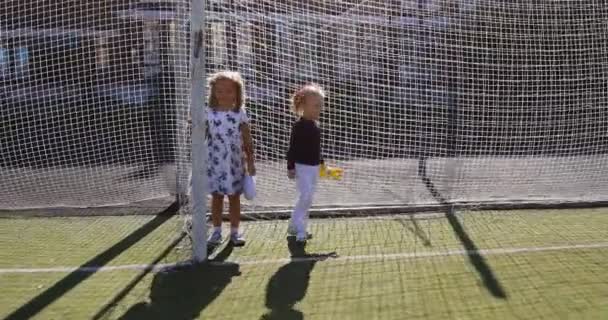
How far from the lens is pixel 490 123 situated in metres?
8.36

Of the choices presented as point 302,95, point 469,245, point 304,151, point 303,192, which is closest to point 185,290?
point 303,192

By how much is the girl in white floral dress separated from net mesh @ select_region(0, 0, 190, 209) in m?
1.44

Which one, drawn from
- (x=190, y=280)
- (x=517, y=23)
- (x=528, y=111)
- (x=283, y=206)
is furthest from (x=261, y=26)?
(x=528, y=111)

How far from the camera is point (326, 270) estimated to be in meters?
5.02

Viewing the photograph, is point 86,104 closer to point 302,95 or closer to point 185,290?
point 302,95

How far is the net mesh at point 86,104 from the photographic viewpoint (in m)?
7.40

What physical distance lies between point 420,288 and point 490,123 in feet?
14.0

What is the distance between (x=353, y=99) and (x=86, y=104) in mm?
3474

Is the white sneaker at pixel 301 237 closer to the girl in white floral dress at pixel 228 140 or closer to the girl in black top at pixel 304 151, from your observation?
the girl in black top at pixel 304 151

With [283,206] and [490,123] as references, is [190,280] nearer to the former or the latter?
[283,206]

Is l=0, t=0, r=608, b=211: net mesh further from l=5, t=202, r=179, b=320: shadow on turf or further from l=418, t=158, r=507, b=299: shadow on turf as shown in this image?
l=5, t=202, r=179, b=320: shadow on turf

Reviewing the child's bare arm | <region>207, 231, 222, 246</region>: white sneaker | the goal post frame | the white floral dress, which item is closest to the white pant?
the child's bare arm

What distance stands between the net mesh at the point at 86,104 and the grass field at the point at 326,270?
105 centimetres

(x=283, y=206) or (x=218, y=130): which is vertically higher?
(x=218, y=130)
